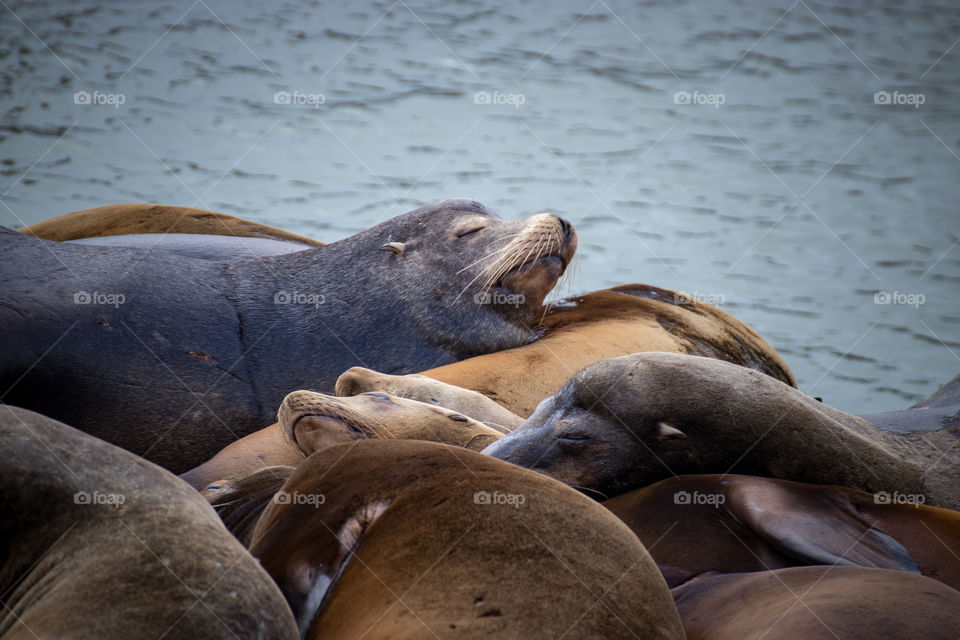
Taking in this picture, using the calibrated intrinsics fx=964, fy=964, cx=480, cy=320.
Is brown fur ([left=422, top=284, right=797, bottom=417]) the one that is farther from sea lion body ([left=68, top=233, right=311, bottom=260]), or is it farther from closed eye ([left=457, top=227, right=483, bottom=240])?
sea lion body ([left=68, top=233, right=311, bottom=260])

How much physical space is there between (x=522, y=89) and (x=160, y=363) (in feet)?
33.8

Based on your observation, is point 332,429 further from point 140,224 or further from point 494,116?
point 494,116

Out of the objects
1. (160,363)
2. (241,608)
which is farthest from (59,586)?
(160,363)

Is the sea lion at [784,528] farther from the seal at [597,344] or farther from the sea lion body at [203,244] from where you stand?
the sea lion body at [203,244]

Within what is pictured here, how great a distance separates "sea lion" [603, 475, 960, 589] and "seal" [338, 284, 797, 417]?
86 centimetres

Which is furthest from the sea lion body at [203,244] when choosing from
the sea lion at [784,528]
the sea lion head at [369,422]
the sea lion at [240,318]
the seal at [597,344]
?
the sea lion at [784,528]

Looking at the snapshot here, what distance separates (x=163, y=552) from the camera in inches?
53.0

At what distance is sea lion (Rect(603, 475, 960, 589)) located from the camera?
6.89 ft

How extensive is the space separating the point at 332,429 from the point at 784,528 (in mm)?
1100

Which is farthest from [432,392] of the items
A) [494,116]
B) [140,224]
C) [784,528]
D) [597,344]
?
[494,116]

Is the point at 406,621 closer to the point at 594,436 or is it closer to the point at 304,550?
the point at 304,550

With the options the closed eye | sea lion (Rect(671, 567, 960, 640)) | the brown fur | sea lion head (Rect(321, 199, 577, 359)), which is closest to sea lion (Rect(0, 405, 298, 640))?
sea lion (Rect(671, 567, 960, 640))

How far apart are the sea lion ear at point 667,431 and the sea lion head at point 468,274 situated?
1282 millimetres

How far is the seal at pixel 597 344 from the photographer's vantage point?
330 cm
